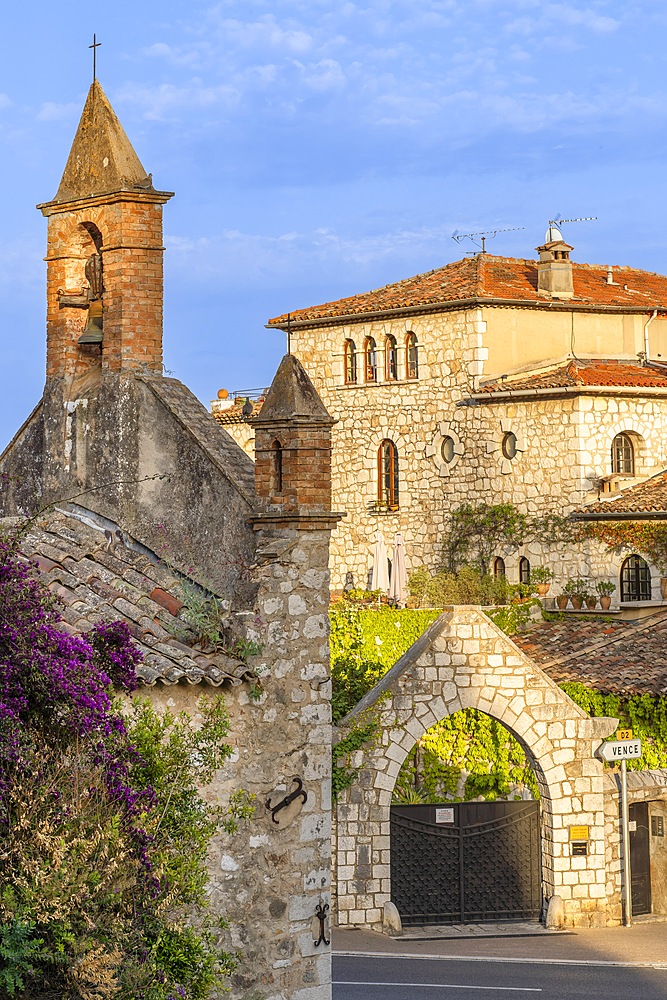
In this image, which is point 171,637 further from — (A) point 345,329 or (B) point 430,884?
(A) point 345,329

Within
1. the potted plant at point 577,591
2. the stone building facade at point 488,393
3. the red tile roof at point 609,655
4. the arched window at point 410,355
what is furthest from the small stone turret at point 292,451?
the arched window at point 410,355

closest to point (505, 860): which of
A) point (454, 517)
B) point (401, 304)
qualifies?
point (454, 517)

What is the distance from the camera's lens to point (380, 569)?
132 feet

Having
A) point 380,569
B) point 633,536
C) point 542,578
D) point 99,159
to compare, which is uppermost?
point 99,159

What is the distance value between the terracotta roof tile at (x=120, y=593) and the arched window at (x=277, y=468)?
3.62 feet

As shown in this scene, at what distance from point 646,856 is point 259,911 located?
12.7 m

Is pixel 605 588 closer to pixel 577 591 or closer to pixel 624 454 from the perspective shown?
pixel 577 591

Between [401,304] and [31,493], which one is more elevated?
[401,304]

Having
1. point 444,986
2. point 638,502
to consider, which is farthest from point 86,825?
point 638,502

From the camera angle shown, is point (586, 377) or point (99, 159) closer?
point (99, 159)

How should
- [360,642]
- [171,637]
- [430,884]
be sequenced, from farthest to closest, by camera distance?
[360,642]
[430,884]
[171,637]

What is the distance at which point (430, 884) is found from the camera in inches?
886

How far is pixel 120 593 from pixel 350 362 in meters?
32.9

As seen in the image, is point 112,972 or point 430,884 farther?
point 430,884
